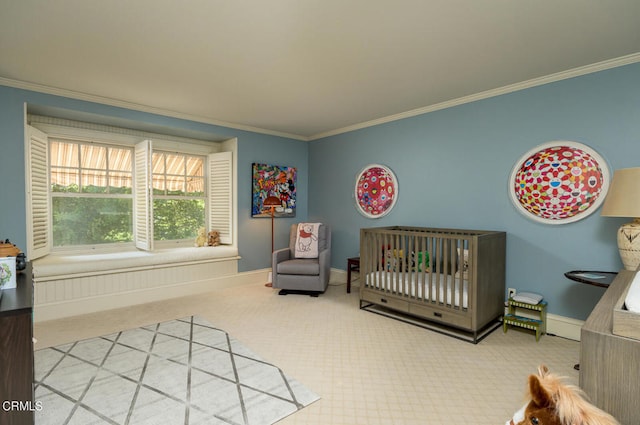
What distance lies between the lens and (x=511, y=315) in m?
2.88

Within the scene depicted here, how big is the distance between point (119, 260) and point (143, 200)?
84cm

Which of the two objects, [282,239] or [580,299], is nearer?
[580,299]

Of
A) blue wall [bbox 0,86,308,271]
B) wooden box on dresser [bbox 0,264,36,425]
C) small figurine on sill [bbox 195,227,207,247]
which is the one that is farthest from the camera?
small figurine on sill [bbox 195,227,207,247]

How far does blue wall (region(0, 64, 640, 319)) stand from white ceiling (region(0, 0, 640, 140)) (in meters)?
0.18

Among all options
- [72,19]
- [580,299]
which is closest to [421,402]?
[580,299]

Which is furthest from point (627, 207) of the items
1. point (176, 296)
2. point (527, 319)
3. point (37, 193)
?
point (37, 193)

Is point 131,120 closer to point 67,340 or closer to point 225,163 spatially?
point 225,163

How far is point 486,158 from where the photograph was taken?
3.24 metres

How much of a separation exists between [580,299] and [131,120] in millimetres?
4977

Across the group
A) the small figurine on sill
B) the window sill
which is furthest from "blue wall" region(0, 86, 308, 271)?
the small figurine on sill

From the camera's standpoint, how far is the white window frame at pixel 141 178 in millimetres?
3213

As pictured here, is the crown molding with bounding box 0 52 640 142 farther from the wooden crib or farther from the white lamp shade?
the wooden crib

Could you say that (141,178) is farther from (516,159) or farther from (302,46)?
(516,159)

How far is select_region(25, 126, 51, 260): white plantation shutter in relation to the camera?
3.10 m
